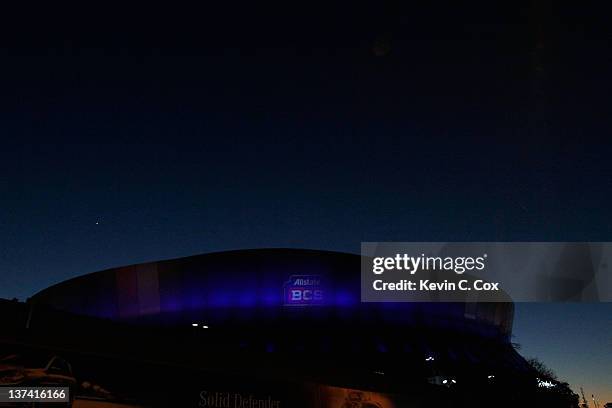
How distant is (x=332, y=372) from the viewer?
21.3 metres

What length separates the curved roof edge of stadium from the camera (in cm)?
4588

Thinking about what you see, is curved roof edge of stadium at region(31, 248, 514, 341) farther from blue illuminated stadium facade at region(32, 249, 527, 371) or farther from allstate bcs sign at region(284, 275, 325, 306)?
allstate bcs sign at region(284, 275, 325, 306)

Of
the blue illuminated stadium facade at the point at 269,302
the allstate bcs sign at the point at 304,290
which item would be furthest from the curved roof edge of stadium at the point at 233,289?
the allstate bcs sign at the point at 304,290

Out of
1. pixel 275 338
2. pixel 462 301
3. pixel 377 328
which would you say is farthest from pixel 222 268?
pixel 462 301

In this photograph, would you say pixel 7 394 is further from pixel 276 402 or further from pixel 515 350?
pixel 515 350

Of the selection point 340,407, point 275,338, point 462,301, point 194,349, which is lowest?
point 340,407

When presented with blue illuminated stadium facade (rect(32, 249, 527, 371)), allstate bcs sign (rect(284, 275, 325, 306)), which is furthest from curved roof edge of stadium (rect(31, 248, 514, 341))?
allstate bcs sign (rect(284, 275, 325, 306))

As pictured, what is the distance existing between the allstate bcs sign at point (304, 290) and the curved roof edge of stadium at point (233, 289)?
324mm

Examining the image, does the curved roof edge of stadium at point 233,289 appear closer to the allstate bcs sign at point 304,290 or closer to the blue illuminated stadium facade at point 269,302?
the blue illuminated stadium facade at point 269,302

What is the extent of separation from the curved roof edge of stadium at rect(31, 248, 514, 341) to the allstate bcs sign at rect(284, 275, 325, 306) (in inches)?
12.7

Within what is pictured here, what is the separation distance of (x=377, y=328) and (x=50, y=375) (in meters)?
35.4

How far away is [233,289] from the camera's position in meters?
46.5

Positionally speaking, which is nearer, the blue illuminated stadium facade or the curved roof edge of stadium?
the blue illuminated stadium facade

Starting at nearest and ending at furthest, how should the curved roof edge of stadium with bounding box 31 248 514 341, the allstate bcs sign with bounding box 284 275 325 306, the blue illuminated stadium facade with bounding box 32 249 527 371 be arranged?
the blue illuminated stadium facade with bounding box 32 249 527 371 → the curved roof edge of stadium with bounding box 31 248 514 341 → the allstate bcs sign with bounding box 284 275 325 306
